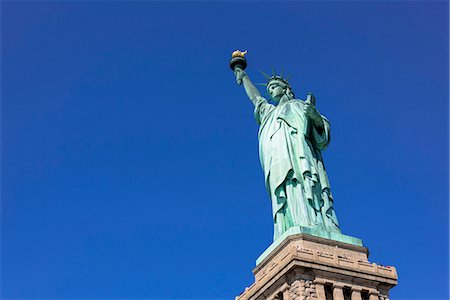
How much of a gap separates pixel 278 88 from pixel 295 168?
17.7ft

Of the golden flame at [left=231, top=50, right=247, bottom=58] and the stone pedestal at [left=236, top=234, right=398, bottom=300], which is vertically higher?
the golden flame at [left=231, top=50, right=247, bottom=58]

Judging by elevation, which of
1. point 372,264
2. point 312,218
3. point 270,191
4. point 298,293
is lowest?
point 298,293

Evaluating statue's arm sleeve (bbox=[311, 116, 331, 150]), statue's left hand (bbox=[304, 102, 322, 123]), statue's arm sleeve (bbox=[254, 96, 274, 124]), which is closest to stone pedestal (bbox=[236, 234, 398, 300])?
statue's arm sleeve (bbox=[311, 116, 331, 150])

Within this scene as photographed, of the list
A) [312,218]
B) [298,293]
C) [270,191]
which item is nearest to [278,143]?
[270,191]

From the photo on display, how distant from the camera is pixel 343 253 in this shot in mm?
26109

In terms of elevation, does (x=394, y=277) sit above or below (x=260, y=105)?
below

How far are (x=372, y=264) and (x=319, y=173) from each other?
477cm

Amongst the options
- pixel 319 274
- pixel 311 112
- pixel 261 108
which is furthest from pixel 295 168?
pixel 319 274

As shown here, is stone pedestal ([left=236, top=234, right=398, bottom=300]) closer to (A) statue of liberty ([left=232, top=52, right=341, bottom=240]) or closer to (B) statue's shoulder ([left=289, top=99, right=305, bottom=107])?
(A) statue of liberty ([left=232, top=52, right=341, bottom=240])

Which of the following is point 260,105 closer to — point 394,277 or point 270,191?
point 270,191

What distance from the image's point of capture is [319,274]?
24.5m

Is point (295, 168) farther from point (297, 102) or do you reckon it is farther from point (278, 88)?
point (278, 88)

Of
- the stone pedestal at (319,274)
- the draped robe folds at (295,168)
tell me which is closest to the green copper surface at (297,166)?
the draped robe folds at (295,168)

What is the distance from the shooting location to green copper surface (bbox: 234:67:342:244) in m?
27.4
